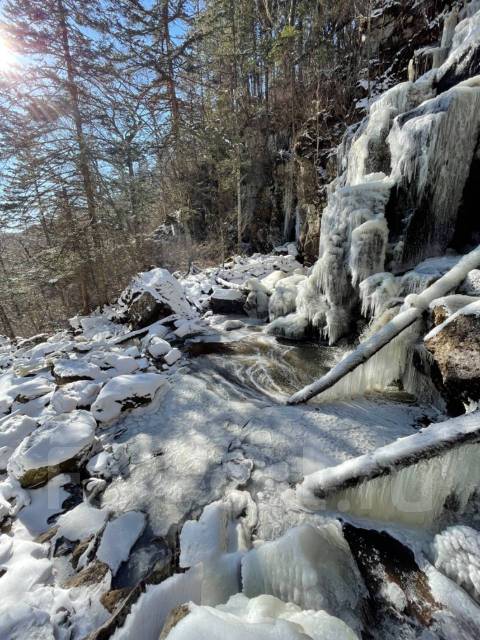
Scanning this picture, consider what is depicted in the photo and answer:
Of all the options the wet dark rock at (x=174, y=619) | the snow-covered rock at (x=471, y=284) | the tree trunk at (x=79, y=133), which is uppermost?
the tree trunk at (x=79, y=133)

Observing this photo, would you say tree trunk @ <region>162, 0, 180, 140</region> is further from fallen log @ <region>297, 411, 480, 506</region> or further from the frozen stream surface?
fallen log @ <region>297, 411, 480, 506</region>

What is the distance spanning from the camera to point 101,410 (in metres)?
3.88

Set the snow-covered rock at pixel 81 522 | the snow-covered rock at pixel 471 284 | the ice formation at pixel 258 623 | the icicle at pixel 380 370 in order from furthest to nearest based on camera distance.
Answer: the icicle at pixel 380 370 → the snow-covered rock at pixel 471 284 → the snow-covered rock at pixel 81 522 → the ice formation at pixel 258 623

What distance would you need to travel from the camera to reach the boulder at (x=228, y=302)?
9211 millimetres

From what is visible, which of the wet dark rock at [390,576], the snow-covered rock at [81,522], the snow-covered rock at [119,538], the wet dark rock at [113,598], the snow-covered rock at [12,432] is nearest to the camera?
the wet dark rock at [390,576]

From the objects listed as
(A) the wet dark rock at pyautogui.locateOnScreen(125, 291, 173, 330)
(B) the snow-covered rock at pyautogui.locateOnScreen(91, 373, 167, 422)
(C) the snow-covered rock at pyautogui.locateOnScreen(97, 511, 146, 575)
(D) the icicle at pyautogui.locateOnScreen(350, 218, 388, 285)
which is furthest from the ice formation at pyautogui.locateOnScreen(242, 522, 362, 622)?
(A) the wet dark rock at pyautogui.locateOnScreen(125, 291, 173, 330)

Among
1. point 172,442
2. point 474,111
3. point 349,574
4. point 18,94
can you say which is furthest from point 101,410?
point 18,94

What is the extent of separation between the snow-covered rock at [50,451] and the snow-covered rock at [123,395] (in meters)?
0.48

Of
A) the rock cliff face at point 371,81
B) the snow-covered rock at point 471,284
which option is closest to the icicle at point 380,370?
the snow-covered rock at point 471,284

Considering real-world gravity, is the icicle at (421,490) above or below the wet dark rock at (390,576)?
above

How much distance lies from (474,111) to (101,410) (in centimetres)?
796

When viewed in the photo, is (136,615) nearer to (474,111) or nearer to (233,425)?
(233,425)

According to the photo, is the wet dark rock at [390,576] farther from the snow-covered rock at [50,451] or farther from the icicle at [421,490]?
the snow-covered rock at [50,451]

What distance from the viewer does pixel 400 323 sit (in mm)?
3758
